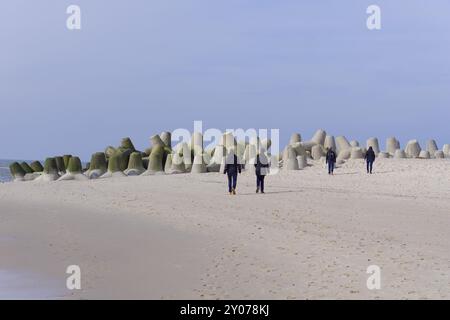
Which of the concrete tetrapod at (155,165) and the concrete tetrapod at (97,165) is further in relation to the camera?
the concrete tetrapod at (97,165)

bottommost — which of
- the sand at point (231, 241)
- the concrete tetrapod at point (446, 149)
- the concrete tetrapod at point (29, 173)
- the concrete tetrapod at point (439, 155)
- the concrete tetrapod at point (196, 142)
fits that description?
the sand at point (231, 241)

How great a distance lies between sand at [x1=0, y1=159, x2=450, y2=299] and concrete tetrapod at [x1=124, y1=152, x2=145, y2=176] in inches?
421

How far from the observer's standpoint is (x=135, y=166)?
35.2 meters

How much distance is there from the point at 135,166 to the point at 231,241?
23.5 meters

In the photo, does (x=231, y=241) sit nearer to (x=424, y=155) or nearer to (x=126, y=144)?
(x=126, y=144)

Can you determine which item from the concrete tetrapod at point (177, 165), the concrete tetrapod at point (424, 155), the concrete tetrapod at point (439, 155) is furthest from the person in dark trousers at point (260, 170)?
the concrete tetrapod at point (439, 155)

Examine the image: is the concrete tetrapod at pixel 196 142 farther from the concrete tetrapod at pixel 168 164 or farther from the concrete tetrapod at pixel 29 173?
the concrete tetrapod at pixel 29 173

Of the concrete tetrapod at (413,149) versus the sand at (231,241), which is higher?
the concrete tetrapod at (413,149)

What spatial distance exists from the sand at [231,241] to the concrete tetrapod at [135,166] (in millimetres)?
10706

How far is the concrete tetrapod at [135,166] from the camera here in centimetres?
3447

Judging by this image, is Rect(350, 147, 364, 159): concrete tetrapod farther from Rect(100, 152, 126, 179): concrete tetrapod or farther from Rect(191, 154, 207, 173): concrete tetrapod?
Rect(100, 152, 126, 179): concrete tetrapod
